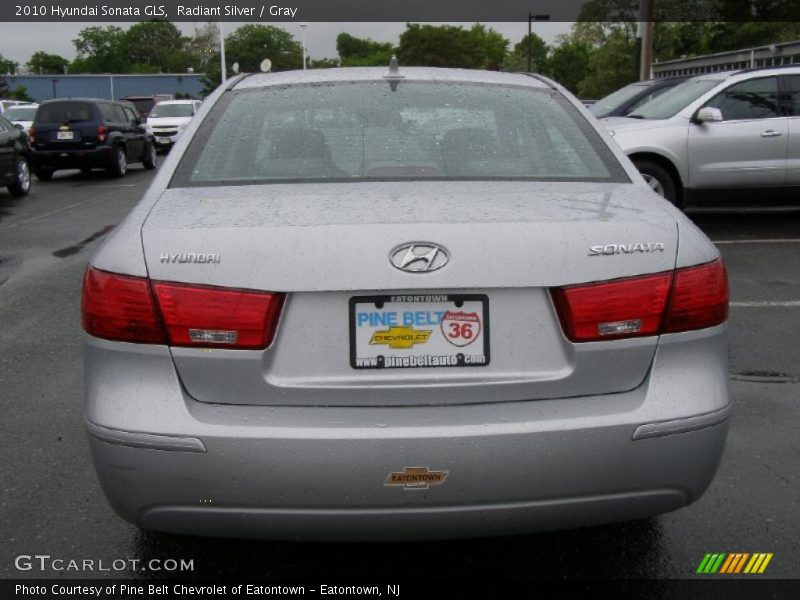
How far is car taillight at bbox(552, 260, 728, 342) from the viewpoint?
2479 mm

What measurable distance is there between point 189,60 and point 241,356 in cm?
14201

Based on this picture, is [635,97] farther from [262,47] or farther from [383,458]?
[262,47]

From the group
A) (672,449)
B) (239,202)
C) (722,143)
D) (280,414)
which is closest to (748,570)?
(672,449)

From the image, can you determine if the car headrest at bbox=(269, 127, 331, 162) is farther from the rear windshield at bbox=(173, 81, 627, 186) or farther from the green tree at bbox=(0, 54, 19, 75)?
the green tree at bbox=(0, 54, 19, 75)

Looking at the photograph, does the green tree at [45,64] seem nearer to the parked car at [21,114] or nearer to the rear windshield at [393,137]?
the parked car at [21,114]

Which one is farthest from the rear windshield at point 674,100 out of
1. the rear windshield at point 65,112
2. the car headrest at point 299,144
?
the rear windshield at point 65,112

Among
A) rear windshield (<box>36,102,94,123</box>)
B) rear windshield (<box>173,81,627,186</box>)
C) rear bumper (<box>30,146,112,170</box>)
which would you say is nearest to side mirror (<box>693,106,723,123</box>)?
Answer: rear windshield (<box>173,81,627,186</box>)

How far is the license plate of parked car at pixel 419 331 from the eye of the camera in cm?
245

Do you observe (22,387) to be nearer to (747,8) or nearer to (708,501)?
(708,501)

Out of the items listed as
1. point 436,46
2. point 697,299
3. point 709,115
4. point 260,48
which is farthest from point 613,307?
point 260,48

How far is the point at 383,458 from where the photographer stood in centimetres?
240

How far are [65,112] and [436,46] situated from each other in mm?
107211

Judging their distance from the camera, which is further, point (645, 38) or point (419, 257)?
point (645, 38)
